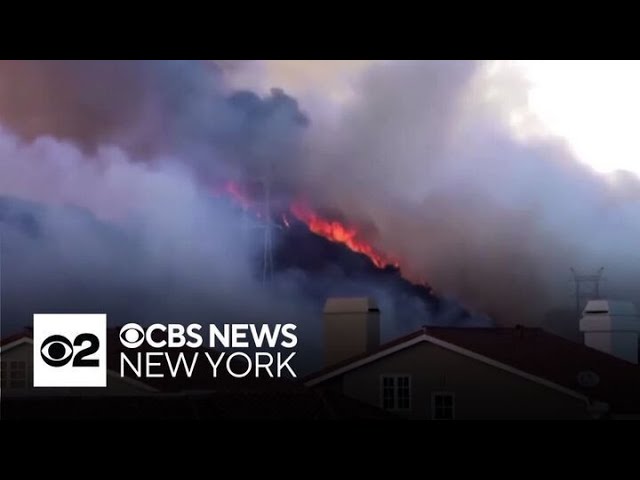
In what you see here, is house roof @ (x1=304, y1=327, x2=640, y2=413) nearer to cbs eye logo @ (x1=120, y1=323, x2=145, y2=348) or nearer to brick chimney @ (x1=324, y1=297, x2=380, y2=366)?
brick chimney @ (x1=324, y1=297, x2=380, y2=366)

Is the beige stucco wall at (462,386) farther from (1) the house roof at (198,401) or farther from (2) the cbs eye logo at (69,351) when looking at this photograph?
(2) the cbs eye logo at (69,351)

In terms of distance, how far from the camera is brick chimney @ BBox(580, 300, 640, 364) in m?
11.2

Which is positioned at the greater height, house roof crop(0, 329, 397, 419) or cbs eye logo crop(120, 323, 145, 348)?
cbs eye logo crop(120, 323, 145, 348)

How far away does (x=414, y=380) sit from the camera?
11492 millimetres

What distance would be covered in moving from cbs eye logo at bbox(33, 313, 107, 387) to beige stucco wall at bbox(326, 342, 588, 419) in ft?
5.82

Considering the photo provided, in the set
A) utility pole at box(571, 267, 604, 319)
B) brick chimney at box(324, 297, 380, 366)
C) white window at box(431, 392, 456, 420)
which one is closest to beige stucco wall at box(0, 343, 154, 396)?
brick chimney at box(324, 297, 380, 366)

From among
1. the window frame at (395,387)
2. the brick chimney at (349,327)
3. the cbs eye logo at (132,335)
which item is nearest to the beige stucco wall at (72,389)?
the cbs eye logo at (132,335)

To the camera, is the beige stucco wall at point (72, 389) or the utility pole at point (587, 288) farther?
the utility pole at point (587, 288)

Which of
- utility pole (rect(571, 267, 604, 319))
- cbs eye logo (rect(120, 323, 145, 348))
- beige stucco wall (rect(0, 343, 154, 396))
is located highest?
utility pole (rect(571, 267, 604, 319))

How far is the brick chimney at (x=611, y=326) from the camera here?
36.7 ft

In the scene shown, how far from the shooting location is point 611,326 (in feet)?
36.8

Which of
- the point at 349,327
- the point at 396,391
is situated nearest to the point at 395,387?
the point at 396,391

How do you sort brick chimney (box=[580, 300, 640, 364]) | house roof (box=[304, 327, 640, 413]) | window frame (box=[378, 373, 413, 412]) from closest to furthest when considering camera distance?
brick chimney (box=[580, 300, 640, 364]) < house roof (box=[304, 327, 640, 413]) < window frame (box=[378, 373, 413, 412])
